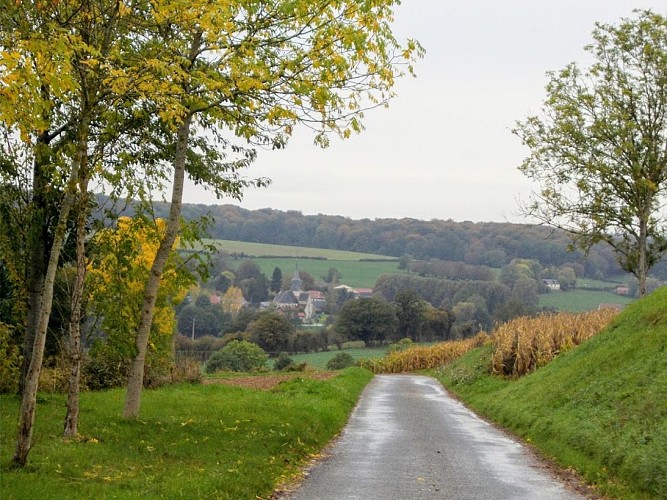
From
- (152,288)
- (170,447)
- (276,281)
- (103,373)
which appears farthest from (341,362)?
(276,281)

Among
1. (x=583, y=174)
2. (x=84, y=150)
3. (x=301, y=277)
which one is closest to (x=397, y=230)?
(x=301, y=277)

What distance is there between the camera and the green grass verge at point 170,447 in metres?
9.62

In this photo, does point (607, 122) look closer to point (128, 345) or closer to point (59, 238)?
point (128, 345)

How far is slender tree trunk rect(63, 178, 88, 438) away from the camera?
36.6ft

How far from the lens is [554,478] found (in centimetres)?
1320

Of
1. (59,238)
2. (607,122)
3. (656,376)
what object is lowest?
(656,376)

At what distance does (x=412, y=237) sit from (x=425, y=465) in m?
149

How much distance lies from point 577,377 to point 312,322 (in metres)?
101

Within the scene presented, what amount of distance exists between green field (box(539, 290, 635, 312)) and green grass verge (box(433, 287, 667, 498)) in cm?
7772

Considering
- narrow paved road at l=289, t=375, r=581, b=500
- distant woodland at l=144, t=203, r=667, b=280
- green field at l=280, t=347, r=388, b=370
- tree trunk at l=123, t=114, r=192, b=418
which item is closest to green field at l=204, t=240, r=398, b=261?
distant woodland at l=144, t=203, r=667, b=280

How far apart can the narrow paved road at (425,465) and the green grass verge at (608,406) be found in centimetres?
82

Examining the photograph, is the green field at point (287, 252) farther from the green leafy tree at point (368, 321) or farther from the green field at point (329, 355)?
the green field at point (329, 355)

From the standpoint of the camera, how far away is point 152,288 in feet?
51.0

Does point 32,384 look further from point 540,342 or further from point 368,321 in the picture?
point 368,321
